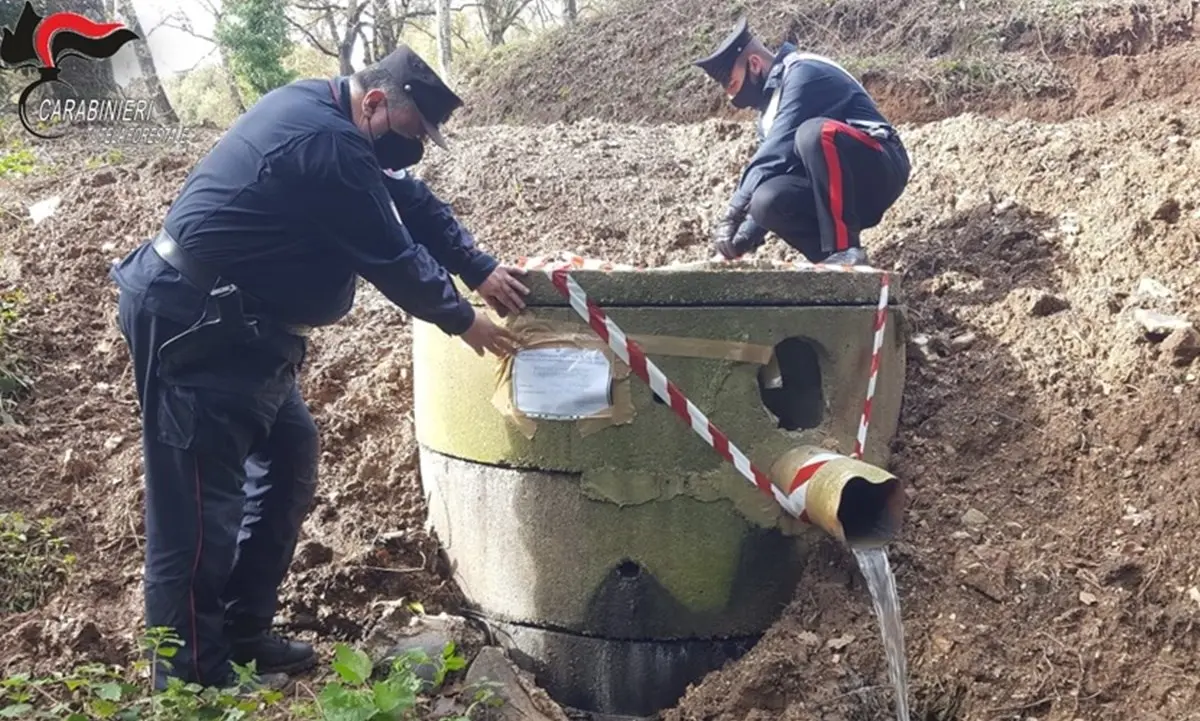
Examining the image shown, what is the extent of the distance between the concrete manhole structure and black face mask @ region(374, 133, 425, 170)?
66 cm

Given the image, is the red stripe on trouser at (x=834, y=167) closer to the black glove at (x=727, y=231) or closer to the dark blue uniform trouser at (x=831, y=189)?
the dark blue uniform trouser at (x=831, y=189)

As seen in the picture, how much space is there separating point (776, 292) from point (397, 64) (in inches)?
60.1

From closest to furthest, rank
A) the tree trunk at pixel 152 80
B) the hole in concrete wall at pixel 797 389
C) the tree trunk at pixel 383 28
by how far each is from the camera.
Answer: the hole in concrete wall at pixel 797 389 → the tree trunk at pixel 152 80 → the tree trunk at pixel 383 28

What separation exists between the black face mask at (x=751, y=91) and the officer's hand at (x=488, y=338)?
9.85ft

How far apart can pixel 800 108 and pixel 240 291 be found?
3.45 meters

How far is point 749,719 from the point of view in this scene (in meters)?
3.50

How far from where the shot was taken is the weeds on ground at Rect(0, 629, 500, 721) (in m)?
2.69

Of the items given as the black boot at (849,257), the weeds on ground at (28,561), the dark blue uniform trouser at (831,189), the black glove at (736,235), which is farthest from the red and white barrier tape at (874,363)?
the weeds on ground at (28,561)

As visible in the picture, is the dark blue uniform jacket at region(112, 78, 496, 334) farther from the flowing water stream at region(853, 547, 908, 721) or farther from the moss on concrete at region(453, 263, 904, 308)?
the flowing water stream at region(853, 547, 908, 721)

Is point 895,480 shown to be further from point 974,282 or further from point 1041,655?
point 974,282

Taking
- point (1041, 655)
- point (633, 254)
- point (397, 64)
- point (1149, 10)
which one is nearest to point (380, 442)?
point (397, 64)

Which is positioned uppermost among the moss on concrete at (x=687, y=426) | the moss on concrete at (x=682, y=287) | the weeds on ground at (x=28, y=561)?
the moss on concrete at (x=682, y=287)

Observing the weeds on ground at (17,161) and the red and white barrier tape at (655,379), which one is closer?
the red and white barrier tape at (655,379)

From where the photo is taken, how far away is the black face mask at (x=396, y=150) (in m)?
3.57
